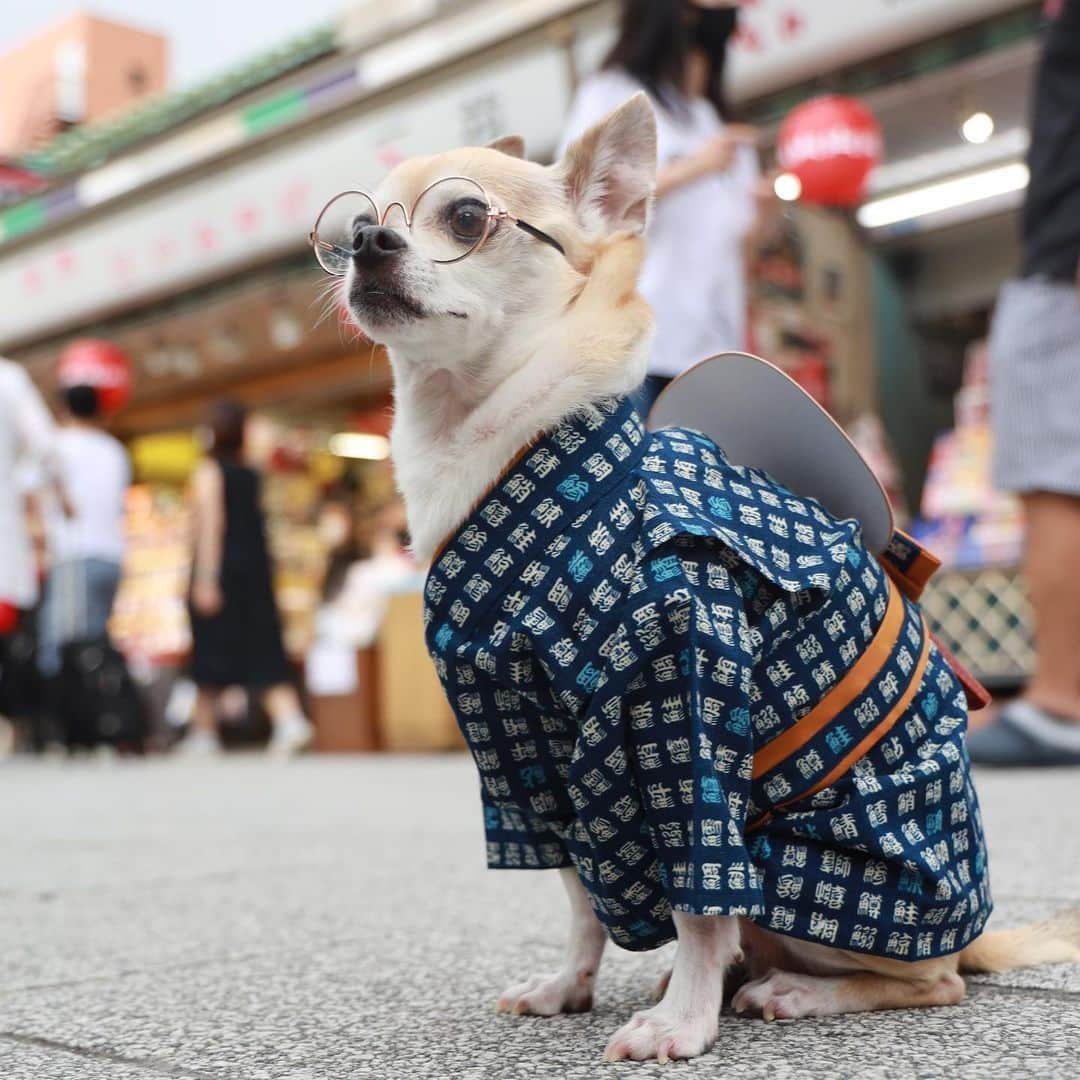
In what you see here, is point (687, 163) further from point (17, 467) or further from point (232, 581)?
point (232, 581)

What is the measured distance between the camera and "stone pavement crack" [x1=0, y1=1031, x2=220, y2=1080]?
1282 mm

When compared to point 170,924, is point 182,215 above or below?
above

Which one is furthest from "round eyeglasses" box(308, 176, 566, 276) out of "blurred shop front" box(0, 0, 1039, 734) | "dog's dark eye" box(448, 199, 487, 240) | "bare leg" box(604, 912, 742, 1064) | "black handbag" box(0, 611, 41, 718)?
"black handbag" box(0, 611, 41, 718)

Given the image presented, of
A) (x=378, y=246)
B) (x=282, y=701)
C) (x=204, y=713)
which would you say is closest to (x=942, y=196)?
(x=282, y=701)

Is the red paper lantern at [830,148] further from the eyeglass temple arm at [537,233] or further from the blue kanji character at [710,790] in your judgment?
the blue kanji character at [710,790]

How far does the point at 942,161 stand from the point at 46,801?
5.18m

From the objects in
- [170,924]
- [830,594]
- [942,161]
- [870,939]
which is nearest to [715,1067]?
[870,939]

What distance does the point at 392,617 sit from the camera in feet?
23.1

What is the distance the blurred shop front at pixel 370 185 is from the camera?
6.07 m

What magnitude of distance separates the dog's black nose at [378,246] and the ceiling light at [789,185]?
4.42 meters

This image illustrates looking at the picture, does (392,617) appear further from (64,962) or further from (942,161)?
(64,962)

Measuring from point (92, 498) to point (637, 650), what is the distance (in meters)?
5.95

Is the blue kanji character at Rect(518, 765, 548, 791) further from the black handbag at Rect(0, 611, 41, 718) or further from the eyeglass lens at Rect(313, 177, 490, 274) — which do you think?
the black handbag at Rect(0, 611, 41, 718)

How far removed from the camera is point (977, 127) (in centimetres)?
631
